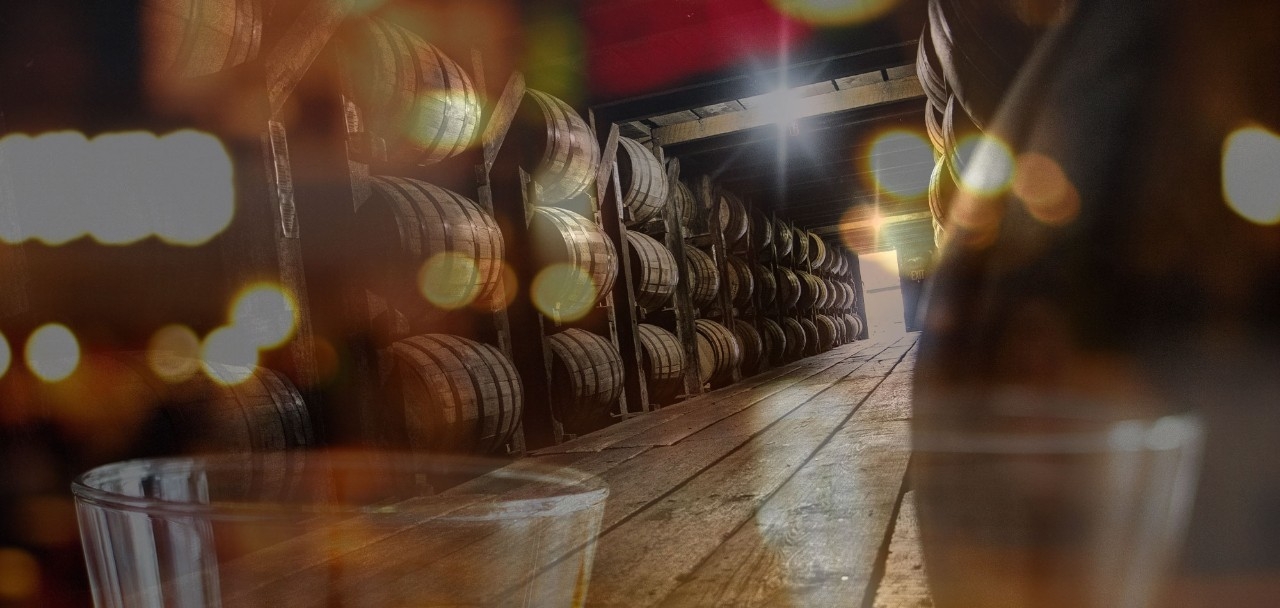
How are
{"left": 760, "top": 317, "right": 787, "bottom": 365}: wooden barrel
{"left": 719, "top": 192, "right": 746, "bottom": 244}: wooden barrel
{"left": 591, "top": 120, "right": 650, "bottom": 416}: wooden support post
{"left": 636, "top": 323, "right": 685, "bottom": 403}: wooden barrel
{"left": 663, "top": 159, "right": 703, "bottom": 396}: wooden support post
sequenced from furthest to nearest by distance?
{"left": 760, "top": 317, "right": 787, "bottom": 365}: wooden barrel → {"left": 719, "top": 192, "right": 746, "bottom": 244}: wooden barrel → {"left": 663, "top": 159, "right": 703, "bottom": 396}: wooden support post → {"left": 636, "top": 323, "right": 685, "bottom": 403}: wooden barrel → {"left": 591, "top": 120, "right": 650, "bottom": 416}: wooden support post

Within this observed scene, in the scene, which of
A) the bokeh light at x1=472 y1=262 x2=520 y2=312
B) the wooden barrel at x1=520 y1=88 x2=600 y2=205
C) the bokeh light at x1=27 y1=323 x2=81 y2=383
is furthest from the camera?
the wooden barrel at x1=520 y1=88 x2=600 y2=205

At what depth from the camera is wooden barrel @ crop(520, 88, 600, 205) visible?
5.03 m

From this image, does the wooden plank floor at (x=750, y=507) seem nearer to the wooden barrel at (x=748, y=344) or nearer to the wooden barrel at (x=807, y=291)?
the wooden barrel at (x=748, y=344)

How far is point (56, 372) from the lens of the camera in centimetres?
195

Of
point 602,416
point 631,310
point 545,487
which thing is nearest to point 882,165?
point 631,310

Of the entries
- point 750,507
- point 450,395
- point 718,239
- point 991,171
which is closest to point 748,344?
point 718,239

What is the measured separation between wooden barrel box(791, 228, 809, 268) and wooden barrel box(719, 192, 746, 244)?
3.90 metres

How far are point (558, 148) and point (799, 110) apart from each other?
4598 mm

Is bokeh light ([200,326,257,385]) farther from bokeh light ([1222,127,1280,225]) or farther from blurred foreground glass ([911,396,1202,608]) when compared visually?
bokeh light ([1222,127,1280,225])

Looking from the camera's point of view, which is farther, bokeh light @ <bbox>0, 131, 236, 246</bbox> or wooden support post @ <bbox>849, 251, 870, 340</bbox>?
wooden support post @ <bbox>849, 251, 870, 340</bbox>

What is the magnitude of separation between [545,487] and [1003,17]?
83.2 inches

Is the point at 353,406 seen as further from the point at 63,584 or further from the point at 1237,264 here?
the point at 1237,264

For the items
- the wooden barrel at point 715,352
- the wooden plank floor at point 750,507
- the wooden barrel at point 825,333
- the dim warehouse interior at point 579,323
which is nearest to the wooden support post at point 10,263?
the dim warehouse interior at point 579,323

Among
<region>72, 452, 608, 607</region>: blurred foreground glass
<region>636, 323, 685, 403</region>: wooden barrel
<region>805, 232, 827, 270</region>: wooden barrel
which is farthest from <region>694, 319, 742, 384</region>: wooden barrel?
<region>805, 232, 827, 270</region>: wooden barrel
